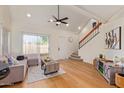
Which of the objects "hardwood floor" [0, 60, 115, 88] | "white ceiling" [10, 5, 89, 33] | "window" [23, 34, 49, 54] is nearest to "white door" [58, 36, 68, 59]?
"window" [23, 34, 49, 54]

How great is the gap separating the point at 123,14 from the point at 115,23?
78 centimetres

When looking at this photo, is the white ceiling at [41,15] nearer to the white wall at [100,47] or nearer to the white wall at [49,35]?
the white wall at [49,35]

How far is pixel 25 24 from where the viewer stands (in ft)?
27.8

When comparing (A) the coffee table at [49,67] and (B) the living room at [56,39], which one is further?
(A) the coffee table at [49,67]

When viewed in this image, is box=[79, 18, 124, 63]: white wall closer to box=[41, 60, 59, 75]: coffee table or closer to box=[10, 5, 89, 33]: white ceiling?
box=[10, 5, 89, 33]: white ceiling

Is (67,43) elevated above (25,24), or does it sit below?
below

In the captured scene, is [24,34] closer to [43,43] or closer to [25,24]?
[25,24]

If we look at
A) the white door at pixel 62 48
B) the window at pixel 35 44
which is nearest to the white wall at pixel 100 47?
the white door at pixel 62 48

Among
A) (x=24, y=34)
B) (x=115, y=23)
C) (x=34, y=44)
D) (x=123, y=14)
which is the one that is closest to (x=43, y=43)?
(x=34, y=44)

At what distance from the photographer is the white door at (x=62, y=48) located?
10.6 m

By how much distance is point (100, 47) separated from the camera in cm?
707

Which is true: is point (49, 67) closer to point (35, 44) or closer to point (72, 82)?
point (72, 82)

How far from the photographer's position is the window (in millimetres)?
8656

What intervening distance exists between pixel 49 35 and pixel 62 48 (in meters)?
1.79
